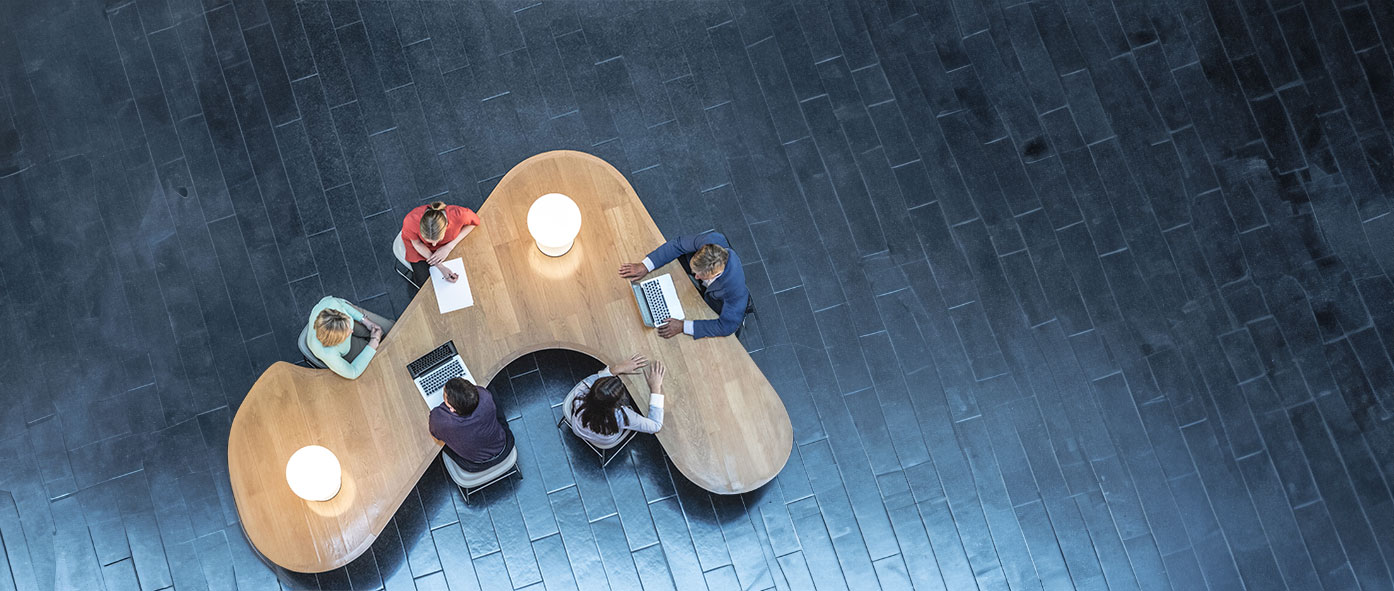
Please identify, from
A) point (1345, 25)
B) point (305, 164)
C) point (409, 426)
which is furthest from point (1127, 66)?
point (305, 164)

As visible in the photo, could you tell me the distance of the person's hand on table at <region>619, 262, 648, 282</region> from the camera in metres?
3.85

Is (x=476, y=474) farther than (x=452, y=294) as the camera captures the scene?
Yes

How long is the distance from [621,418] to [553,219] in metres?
0.93

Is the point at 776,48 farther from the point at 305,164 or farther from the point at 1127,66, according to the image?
the point at 305,164

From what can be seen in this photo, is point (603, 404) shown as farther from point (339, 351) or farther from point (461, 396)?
point (339, 351)

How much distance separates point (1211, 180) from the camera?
490cm

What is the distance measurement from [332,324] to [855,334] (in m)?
2.71

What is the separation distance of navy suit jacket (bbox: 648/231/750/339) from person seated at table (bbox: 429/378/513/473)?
977 millimetres

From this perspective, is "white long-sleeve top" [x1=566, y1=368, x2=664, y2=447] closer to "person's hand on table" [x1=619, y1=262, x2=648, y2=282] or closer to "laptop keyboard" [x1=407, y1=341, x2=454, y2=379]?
"person's hand on table" [x1=619, y1=262, x2=648, y2=282]

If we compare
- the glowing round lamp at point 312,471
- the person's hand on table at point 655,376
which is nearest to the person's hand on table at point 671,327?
the person's hand on table at point 655,376

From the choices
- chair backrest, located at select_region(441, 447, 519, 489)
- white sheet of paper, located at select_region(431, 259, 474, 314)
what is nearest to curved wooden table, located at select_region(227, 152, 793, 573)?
white sheet of paper, located at select_region(431, 259, 474, 314)

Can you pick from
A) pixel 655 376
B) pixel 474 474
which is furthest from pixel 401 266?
pixel 655 376

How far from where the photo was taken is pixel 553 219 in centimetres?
367

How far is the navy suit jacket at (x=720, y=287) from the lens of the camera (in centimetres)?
382
